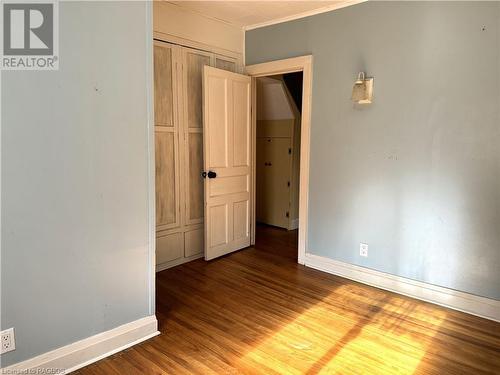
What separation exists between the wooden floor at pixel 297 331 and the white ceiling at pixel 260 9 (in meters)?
2.54

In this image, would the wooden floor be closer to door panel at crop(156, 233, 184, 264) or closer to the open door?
door panel at crop(156, 233, 184, 264)

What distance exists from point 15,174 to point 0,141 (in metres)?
0.17

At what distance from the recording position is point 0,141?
166cm

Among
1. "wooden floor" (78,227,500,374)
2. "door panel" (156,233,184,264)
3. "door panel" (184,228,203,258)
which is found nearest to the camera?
"wooden floor" (78,227,500,374)

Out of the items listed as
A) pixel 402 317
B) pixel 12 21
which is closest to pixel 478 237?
pixel 402 317

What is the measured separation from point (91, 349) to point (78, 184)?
971 millimetres

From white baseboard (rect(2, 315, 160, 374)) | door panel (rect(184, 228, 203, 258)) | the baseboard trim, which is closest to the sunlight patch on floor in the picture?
the baseboard trim

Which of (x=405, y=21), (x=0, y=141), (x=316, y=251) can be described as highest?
(x=405, y=21)

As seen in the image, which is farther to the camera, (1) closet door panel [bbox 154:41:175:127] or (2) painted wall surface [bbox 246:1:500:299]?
(1) closet door panel [bbox 154:41:175:127]

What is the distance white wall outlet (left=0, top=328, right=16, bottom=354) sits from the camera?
1.72 m

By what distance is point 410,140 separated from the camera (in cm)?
285

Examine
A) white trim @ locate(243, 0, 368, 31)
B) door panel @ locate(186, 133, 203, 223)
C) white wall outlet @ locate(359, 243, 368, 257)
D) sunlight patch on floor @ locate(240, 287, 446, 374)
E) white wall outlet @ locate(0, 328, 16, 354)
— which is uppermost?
white trim @ locate(243, 0, 368, 31)

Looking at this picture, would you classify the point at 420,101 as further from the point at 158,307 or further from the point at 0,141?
the point at 0,141

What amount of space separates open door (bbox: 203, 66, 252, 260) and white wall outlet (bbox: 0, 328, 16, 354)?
2.02 m
